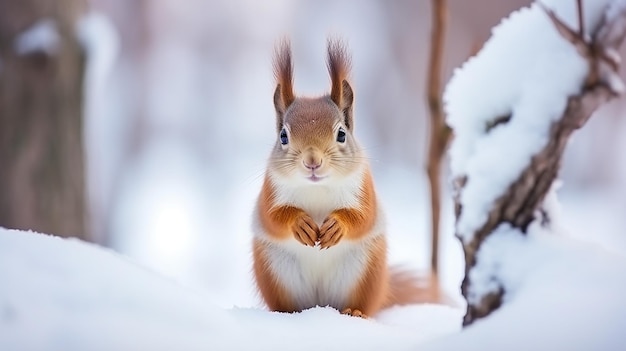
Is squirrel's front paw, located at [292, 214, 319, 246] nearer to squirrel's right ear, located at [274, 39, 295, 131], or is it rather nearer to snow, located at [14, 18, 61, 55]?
squirrel's right ear, located at [274, 39, 295, 131]

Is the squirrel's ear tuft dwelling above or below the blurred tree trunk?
below

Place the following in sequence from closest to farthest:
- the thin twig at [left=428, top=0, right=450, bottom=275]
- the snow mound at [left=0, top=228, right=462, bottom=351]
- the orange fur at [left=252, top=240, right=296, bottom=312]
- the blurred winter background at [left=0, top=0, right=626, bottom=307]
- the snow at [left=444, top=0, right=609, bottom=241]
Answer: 1. the snow mound at [left=0, top=228, right=462, bottom=351]
2. the snow at [left=444, top=0, right=609, bottom=241]
3. the orange fur at [left=252, top=240, right=296, bottom=312]
4. the thin twig at [left=428, top=0, right=450, bottom=275]
5. the blurred winter background at [left=0, top=0, right=626, bottom=307]

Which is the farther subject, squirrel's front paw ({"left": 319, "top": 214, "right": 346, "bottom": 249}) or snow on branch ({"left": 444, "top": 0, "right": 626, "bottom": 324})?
squirrel's front paw ({"left": 319, "top": 214, "right": 346, "bottom": 249})

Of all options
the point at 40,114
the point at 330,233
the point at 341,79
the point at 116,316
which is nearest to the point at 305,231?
the point at 330,233

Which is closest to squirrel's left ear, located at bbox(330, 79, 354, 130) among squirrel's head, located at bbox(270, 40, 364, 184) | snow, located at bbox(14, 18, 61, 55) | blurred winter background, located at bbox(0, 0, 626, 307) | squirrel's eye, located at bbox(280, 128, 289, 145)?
squirrel's head, located at bbox(270, 40, 364, 184)

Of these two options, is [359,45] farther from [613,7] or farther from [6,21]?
[613,7]

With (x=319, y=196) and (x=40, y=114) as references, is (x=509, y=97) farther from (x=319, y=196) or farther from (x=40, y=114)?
(x=40, y=114)

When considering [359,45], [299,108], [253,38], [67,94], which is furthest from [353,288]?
[253,38]

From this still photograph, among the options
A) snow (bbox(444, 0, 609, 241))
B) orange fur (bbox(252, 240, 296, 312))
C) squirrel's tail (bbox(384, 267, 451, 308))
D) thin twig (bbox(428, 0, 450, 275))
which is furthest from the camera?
squirrel's tail (bbox(384, 267, 451, 308))
